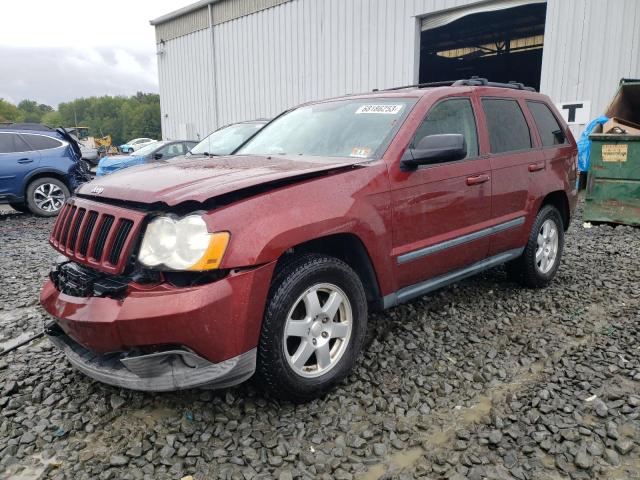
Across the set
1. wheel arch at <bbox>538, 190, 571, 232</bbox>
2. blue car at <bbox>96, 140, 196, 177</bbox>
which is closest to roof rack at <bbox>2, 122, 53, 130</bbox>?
blue car at <bbox>96, 140, 196, 177</bbox>

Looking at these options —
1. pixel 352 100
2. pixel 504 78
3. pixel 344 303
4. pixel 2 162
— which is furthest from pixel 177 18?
pixel 344 303

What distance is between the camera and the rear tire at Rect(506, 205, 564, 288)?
4355 millimetres

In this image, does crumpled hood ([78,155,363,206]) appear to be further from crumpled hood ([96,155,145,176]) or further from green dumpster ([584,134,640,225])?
crumpled hood ([96,155,145,176])

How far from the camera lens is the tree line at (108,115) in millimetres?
97375

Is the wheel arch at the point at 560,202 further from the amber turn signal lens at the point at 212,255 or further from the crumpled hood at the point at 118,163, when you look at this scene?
the crumpled hood at the point at 118,163

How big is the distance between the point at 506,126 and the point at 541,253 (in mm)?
1254

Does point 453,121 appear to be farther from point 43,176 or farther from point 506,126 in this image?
point 43,176

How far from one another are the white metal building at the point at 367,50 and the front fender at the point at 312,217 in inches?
360

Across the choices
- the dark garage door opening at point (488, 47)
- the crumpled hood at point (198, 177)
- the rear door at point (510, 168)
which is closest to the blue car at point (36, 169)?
the crumpled hood at point (198, 177)

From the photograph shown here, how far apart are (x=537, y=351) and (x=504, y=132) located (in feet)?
5.72

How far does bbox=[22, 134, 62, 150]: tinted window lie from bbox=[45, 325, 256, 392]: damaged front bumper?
824cm

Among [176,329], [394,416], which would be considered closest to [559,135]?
[394,416]

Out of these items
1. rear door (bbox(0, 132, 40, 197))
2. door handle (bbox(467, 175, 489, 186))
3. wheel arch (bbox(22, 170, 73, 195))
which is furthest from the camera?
wheel arch (bbox(22, 170, 73, 195))

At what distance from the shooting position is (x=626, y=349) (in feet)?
11.1
